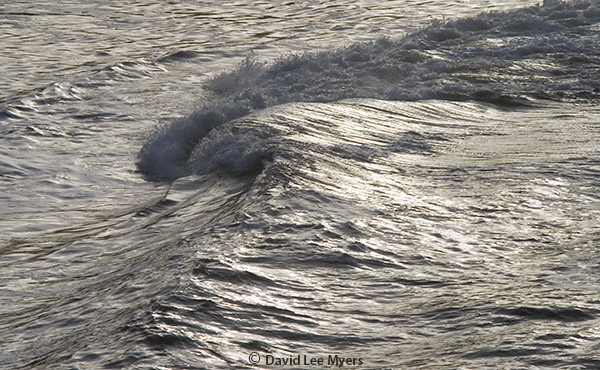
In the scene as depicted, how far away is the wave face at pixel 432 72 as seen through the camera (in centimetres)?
809

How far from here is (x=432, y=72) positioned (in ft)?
30.7

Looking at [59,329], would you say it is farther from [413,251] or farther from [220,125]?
[220,125]

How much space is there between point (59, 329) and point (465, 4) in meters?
10.9

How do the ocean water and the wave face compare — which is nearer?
the ocean water

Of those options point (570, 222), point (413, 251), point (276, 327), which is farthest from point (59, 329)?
point (570, 222)

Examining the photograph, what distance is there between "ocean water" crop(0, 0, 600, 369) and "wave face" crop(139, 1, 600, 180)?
4 cm

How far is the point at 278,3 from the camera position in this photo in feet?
45.5

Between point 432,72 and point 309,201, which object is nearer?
point 309,201

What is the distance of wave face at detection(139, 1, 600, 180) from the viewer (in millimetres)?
8086

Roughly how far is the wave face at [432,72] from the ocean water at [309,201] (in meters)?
0.04

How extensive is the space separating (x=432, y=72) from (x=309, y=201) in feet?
15.2

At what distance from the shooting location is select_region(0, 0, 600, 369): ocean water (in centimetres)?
360

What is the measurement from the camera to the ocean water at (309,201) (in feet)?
11.8

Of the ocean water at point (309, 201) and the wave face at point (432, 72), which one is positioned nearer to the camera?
the ocean water at point (309, 201)
